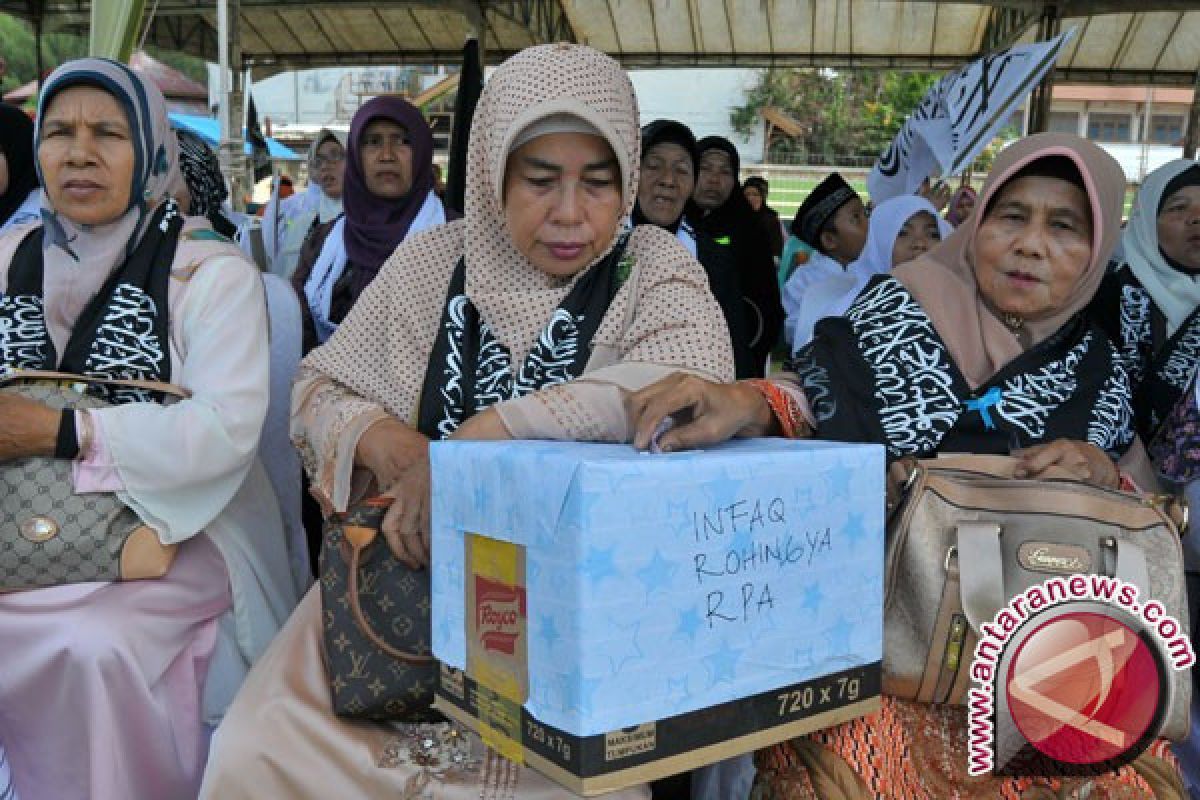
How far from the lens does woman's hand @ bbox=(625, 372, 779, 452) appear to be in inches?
53.7

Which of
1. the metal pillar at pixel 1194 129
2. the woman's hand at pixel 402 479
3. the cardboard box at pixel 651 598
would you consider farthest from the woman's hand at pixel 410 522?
the metal pillar at pixel 1194 129

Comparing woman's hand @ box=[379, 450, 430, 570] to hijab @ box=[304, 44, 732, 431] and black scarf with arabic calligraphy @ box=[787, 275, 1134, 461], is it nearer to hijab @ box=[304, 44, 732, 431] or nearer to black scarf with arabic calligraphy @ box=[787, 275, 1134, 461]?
hijab @ box=[304, 44, 732, 431]

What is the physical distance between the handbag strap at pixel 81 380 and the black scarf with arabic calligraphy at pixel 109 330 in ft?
0.11

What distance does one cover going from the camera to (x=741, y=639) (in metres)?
1.25

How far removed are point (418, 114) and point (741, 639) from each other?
345 cm

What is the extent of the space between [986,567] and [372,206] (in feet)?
10.1

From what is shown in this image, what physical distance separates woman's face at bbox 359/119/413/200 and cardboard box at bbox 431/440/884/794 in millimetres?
2954

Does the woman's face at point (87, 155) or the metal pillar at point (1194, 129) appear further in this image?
the metal pillar at point (1194, 129)

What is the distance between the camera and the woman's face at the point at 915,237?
14.5 ft

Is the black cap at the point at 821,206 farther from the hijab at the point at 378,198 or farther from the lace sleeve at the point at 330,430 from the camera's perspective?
the lace sleeve at the point at 330,430

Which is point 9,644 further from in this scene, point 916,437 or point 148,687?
point 916,437

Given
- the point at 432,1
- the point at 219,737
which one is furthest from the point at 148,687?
the point at 432,1

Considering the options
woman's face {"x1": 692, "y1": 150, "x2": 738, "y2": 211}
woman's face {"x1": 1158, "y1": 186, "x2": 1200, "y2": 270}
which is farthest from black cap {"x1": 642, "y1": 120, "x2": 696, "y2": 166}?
→ woman's face {"x1": 1158, "y1": 186, "x2": 1200, "y2": 270}

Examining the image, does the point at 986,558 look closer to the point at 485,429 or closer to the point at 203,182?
the point at 485,429
